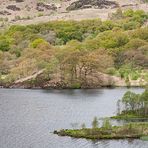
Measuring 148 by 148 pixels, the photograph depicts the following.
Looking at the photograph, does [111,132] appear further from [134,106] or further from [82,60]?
[82,60]

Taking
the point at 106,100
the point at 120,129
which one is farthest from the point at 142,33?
the point at 120,129

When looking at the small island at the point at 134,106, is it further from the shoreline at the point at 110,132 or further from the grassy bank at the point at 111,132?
the grassy bank at the point at 111,132

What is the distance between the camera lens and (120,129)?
82.9 meters

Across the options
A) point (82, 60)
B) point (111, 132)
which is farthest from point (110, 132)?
point (82, 60)

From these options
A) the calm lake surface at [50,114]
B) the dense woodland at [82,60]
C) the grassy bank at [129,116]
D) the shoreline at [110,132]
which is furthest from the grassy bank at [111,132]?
the dense woodland at [82,60]

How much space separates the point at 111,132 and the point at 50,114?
69.8 feet

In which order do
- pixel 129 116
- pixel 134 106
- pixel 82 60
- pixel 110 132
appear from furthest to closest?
1. pixel 82 60
2. pixel 134 106
3. pixel 129 116
4. pixel 110 132

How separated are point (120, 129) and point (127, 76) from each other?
62533 millimetres

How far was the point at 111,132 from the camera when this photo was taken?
270 feet

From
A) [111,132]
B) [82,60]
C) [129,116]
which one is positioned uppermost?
[82,60]

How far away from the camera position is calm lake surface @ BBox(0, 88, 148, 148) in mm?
78688

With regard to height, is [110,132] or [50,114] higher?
[110,132]

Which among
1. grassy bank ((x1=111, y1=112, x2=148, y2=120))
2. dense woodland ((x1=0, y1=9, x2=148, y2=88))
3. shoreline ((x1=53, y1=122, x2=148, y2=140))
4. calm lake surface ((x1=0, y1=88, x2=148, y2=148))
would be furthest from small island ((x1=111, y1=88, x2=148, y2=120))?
dense woodland ((x1=0, y1=9, x2=148, y2=88))

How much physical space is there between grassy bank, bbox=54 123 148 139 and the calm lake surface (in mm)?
1512
